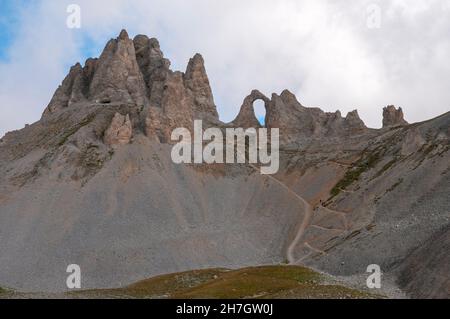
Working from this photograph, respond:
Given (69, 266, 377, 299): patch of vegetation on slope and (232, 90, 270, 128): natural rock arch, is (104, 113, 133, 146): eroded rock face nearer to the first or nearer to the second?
(232, 90, 270, 128): natural rock arch

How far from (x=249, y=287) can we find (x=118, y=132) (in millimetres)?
83791

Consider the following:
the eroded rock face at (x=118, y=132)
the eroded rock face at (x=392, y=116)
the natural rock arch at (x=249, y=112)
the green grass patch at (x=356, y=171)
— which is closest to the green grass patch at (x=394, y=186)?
the green grass patch at (x=356, y=171)

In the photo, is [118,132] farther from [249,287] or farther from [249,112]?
[249,287]

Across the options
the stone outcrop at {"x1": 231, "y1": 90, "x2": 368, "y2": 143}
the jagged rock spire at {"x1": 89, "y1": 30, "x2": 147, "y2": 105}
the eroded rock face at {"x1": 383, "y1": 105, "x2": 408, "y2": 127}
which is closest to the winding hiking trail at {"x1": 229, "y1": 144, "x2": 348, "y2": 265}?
the stone outcrop at {"x1": 231, "y1": 90, "x2": 368, "y2": 143}

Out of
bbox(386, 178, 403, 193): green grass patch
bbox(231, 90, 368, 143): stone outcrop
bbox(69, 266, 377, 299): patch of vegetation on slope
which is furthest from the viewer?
bbox(231, 90, 368, 143): stone outcrop

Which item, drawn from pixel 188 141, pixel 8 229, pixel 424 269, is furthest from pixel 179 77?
pixel 424 269

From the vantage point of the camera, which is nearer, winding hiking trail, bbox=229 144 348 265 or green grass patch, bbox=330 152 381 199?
winding hiking trail, bbox=229 144 348 265

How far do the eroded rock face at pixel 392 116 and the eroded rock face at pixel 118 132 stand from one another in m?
75.2

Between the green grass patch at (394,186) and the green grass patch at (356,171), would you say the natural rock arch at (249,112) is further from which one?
the green grass patch at (394,186)

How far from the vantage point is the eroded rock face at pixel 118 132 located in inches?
5074

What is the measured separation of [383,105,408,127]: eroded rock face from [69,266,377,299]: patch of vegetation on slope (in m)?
98.8

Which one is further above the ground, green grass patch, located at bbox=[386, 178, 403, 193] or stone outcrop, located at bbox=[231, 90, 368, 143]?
stone outcrop, located at bbox=[231, 90, 368, 143]

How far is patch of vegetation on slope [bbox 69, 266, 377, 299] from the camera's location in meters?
45.0
